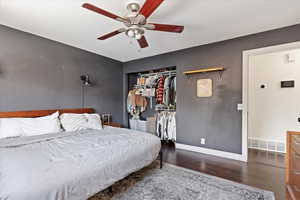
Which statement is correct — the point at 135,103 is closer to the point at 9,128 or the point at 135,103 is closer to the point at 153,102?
the point at 153,102

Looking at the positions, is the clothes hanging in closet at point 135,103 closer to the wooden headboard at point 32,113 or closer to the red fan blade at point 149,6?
the wooden headboard at point 32,113

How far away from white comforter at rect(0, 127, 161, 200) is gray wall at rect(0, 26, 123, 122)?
1164 mm

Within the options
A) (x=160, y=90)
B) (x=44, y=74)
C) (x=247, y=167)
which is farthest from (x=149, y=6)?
(x=247, y=167)

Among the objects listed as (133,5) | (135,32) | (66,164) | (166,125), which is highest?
(133,5)

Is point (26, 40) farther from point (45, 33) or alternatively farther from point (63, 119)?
point (63, 119)

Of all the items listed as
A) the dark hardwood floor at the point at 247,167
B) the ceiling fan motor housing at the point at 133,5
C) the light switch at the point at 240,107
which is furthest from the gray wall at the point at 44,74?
the light switch at the point at 240,107

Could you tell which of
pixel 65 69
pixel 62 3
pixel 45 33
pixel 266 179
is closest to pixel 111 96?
pixel 65 69

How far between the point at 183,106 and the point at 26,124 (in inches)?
126

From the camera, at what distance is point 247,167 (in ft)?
8.57

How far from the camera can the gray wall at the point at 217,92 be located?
287 cm

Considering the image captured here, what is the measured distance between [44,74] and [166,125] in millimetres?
3090

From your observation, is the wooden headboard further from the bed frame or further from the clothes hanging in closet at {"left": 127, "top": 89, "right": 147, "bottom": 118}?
the clothes hanging in closet at {"left": 127, "top": 89, "right": 147, "bottom": 118}

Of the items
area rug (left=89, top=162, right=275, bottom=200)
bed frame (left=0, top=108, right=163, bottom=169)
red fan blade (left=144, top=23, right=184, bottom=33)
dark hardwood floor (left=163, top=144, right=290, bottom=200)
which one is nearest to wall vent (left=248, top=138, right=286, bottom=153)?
dark hardwood floor (left=163, top=144, right=290, bottom=200)

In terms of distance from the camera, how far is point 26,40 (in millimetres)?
2779
